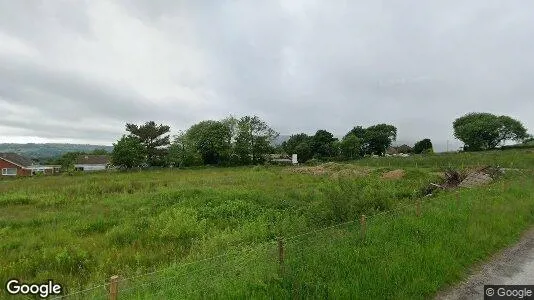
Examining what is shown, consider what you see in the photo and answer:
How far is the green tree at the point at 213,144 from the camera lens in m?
70.2

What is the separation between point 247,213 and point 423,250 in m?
9.71

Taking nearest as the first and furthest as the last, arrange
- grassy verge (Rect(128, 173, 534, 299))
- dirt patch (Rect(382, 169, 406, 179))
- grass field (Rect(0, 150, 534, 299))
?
grassy verge (Rect(128, 173, 534, 299)) < grass field (Rect(0, 150, 534, 299)) < dirt patch (Rect(382, 169, 406, 179))

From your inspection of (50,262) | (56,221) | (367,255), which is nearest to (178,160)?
(56,221)

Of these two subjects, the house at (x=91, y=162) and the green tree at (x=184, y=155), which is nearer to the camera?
the green tree at (x=184, y=155)

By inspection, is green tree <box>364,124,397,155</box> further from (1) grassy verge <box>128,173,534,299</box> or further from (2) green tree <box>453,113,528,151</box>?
(1) grassy verge <box>128,173,534,299</box>

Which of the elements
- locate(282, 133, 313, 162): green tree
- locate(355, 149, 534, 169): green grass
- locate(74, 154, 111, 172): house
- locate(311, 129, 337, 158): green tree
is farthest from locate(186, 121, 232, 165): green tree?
locate(74, 154, 111, 172): house

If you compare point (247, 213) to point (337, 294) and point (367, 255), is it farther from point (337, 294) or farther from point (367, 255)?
point (337, 294)

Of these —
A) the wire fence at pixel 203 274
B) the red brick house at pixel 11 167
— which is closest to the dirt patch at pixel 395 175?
the wire fence at pixel 203 274

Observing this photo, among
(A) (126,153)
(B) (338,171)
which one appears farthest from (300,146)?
(B) (338,171)

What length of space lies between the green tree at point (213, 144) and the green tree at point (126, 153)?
12.4m

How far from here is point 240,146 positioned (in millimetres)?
71812

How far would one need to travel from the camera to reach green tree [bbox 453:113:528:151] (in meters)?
90.4

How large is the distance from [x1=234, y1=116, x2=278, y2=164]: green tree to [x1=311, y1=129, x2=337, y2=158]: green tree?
21757mm

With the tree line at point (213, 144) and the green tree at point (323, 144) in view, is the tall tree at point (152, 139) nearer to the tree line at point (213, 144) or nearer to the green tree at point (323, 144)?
the tree line at point (213, 144)
